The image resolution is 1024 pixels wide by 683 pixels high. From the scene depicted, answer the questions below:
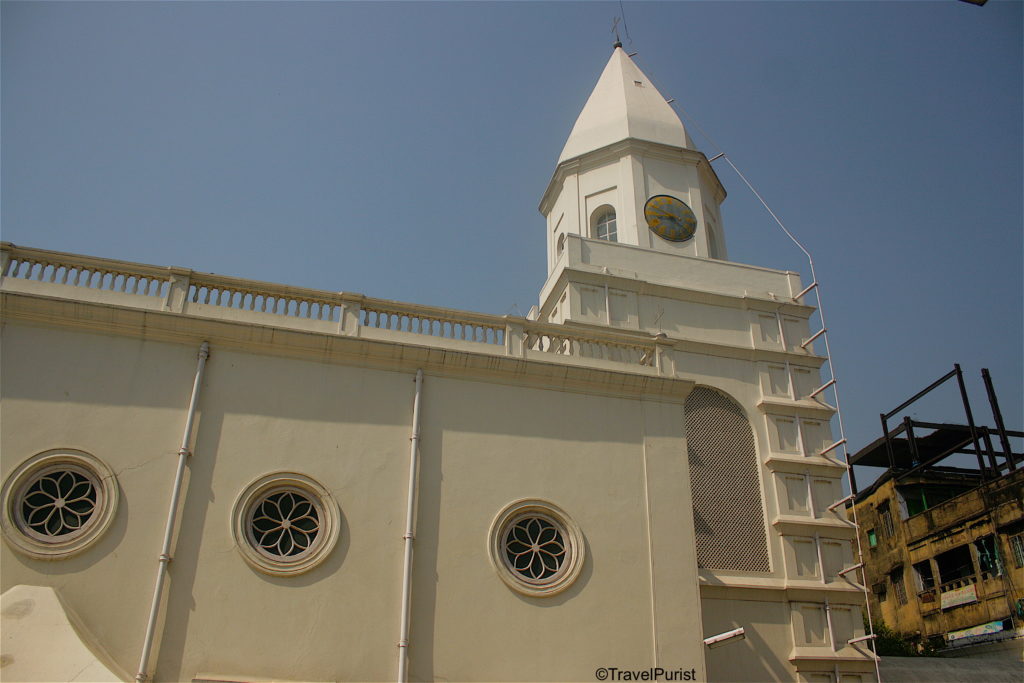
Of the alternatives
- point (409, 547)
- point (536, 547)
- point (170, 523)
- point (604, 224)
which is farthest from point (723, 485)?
point (170, 523)

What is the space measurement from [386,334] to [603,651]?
5948mm

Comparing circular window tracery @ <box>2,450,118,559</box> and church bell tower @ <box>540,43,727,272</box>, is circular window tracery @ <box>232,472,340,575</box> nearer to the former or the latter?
circular window tracery @ <box>2,450,118,559</box>

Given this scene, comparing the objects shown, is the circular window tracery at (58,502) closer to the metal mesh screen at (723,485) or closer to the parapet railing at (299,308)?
the parapet railing at (299,308)

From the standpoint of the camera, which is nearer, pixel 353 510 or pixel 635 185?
pixel 353 510

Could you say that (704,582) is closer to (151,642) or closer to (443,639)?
(443,639)

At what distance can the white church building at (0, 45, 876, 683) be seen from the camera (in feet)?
Answer: 36.4

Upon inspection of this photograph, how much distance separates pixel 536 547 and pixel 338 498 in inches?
120

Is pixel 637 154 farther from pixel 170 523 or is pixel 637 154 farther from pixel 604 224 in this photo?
pixel 170 523

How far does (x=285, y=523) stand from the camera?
12062mm

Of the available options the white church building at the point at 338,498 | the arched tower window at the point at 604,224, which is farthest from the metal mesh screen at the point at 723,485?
the arched tower window at the point at 604,224

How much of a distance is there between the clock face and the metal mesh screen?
15.1 ft

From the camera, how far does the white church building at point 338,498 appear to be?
11102 mm

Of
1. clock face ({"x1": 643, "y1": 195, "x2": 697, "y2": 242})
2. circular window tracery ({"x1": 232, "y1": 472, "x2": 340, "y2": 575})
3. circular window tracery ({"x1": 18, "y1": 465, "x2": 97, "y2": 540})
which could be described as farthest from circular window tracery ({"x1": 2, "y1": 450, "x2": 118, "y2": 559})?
clock face ({"x1": 643, "y1": 195, "x2": 697, "y2": 242})

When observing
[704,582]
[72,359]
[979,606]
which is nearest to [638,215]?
[704,582]
